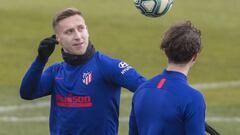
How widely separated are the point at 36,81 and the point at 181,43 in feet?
7.07

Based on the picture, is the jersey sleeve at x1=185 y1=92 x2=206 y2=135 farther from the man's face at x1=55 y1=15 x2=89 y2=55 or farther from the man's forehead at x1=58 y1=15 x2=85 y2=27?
the man's forehead at x1=58 y1=15 x2=85 y2=27

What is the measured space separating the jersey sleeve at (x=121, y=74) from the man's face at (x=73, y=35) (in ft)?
0.89

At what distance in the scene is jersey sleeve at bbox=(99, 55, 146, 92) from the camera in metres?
7.69

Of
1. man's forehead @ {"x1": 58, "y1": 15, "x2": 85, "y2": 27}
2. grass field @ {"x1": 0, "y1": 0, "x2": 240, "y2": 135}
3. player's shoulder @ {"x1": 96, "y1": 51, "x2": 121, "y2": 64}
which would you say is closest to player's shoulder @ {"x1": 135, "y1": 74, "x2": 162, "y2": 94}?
player's shoulder @ {"x1": 96, "y1": 51, "x2": 121, "y2": 64}

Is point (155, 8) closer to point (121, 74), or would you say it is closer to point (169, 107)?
point (121, 74)

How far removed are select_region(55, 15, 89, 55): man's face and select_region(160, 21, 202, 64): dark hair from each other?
150 centimetres

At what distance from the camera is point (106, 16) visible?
1227 inches

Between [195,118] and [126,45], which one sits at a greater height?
[195,118]

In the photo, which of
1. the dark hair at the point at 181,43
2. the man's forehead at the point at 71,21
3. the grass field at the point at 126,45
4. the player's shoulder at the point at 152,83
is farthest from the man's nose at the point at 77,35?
the grass field at the point at 126,45

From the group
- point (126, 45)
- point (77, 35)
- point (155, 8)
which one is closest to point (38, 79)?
point (77, 35)

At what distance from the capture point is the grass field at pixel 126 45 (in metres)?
15.7

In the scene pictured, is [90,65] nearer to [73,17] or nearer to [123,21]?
[73,17]

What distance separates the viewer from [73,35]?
7844 mm

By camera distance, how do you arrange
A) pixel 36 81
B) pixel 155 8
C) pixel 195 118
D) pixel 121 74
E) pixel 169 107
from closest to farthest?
pixel 195 118, pixel 169 107, pixel 121 74, pixel 36 81, pixel 155 8
